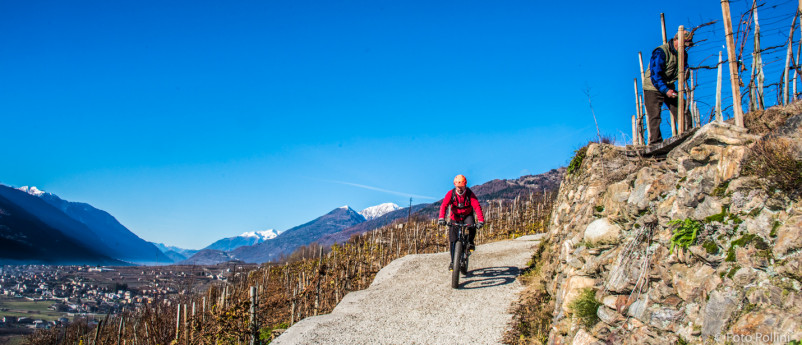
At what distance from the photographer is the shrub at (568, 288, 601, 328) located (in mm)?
4738

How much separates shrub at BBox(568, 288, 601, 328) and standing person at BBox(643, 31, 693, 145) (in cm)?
323

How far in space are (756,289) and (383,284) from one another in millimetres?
8307

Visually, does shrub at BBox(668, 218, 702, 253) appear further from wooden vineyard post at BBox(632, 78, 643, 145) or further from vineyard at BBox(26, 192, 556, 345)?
vineyard at BBox(26, 192, 556, 345)

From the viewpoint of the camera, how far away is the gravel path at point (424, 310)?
22.0ft

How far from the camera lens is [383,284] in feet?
35.2

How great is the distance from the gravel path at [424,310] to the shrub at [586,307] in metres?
1.72

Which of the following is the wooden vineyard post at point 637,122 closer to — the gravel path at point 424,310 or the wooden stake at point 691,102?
the wooden stake at point 691,102

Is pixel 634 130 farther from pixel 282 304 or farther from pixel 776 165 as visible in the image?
pixel 282 304

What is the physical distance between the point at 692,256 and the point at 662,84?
3.76 metres

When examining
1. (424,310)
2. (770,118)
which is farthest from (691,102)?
(424,310)

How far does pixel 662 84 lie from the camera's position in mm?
6785

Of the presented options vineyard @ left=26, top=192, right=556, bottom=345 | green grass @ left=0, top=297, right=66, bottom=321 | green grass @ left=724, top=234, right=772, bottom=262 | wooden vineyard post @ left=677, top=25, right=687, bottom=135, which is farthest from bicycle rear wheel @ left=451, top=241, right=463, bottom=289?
green grass @ left=0, top=297, right=66, bottom=321

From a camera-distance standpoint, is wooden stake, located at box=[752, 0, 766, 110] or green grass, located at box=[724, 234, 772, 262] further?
wooden stake, located at box=[752, 0, 766, 110]

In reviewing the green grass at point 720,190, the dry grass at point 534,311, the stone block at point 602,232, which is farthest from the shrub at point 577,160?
the green grass at point 720,190
